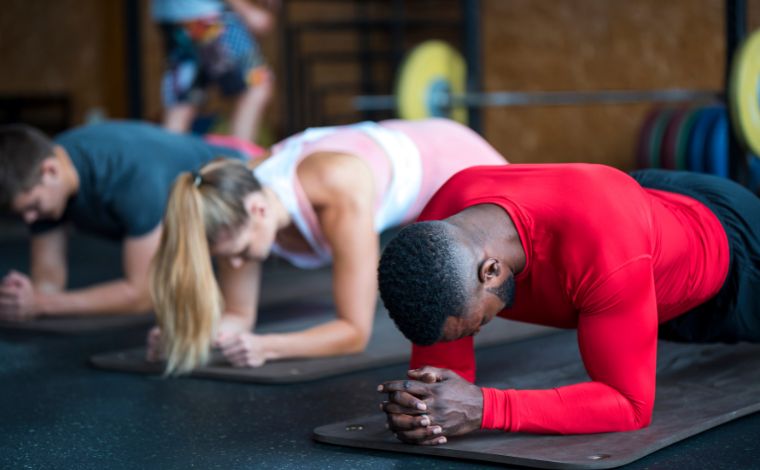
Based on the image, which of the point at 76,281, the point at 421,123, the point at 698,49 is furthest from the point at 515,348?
the point at 698,49

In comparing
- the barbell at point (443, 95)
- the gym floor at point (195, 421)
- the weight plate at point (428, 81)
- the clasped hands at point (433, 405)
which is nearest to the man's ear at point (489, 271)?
the clasped hands at point (433, 405)

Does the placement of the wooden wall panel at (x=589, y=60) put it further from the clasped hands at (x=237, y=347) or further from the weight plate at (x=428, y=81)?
the clasped hands at (x=237, y=347)

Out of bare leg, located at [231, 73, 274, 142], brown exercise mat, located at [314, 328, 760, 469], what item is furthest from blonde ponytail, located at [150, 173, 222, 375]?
bare leg, located at [231, 73, 274, 142]

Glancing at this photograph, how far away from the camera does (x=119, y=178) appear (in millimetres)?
2775

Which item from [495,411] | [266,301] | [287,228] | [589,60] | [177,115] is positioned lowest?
[266,301]

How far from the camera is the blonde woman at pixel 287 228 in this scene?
2.09 metres

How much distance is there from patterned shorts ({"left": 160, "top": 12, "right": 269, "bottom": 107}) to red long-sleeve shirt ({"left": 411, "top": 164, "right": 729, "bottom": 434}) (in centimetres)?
246

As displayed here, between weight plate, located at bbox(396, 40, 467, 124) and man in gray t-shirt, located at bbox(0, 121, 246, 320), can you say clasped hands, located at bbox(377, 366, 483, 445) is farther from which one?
weight plate, located at bbox(396, 40, 467, 124)

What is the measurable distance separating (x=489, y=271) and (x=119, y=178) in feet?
5.12

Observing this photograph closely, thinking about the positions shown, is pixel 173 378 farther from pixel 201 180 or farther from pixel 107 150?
pixel 107 150

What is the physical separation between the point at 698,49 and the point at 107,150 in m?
3.49

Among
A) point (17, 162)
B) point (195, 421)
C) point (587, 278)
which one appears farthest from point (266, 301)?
point (587, 278)

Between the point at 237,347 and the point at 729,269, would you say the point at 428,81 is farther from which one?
the point at 729,269

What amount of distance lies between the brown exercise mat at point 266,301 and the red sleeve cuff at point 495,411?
1579 mm
